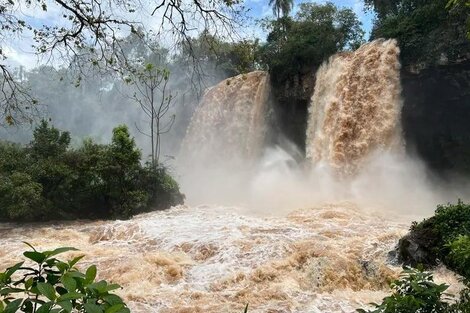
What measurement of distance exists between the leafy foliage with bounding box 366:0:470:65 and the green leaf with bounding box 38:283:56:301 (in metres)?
15.9

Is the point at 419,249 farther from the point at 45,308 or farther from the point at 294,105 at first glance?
the point at 294,105

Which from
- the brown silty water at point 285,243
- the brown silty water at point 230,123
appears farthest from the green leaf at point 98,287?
the brown silty water at point 230,123

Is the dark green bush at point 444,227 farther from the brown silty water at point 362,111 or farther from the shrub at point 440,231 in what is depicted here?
the brown silty water at point 362,111

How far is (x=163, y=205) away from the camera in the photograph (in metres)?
17.2

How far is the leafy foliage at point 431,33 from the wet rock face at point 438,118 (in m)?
0.53

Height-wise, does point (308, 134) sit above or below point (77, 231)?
above

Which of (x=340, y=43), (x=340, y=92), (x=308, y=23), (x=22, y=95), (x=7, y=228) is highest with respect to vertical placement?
(x=308, y=23)

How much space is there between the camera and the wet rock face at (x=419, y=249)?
732 centimetres

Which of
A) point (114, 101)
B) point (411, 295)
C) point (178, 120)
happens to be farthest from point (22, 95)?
point (114, 101)

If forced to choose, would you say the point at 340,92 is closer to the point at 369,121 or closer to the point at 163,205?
the point at 369,121

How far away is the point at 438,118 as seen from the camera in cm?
1667

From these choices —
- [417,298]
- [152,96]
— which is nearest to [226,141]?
[152,96]

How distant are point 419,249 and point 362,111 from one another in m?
9.74

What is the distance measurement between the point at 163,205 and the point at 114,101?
37274 millimetres
